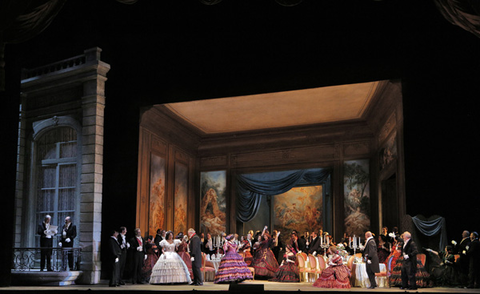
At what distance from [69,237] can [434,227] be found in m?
8.33

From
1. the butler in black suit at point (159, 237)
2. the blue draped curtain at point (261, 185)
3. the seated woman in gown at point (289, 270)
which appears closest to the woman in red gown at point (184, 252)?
the butler in black suit at point (159, 237)

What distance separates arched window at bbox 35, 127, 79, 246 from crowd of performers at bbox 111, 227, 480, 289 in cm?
268

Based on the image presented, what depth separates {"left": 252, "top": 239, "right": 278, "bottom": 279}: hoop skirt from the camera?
13.1m

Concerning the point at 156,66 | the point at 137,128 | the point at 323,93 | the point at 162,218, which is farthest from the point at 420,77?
the point at 162,218

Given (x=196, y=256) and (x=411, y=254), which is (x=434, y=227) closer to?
(x=411, y=254)

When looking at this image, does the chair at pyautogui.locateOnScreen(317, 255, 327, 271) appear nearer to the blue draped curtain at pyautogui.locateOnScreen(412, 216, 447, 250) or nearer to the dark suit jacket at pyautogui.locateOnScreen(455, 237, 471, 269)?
the blue draped curtain at pyautogui.locateOnScreen(412, 216, 447, 250)

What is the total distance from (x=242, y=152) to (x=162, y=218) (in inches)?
175

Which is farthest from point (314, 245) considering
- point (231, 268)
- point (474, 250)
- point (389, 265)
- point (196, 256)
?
point (474, 250)

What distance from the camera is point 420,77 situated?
36.1 feet

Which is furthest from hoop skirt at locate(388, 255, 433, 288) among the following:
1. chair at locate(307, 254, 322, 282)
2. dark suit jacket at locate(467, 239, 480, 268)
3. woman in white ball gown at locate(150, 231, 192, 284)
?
woman in white ball gown at locate(150, 231, 192, 284)

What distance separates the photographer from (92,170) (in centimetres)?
1305

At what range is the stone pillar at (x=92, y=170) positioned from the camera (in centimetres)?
1262

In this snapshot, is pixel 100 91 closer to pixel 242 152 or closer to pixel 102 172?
pixel 102 172

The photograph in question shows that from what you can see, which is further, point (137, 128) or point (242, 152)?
point (242, 152)
